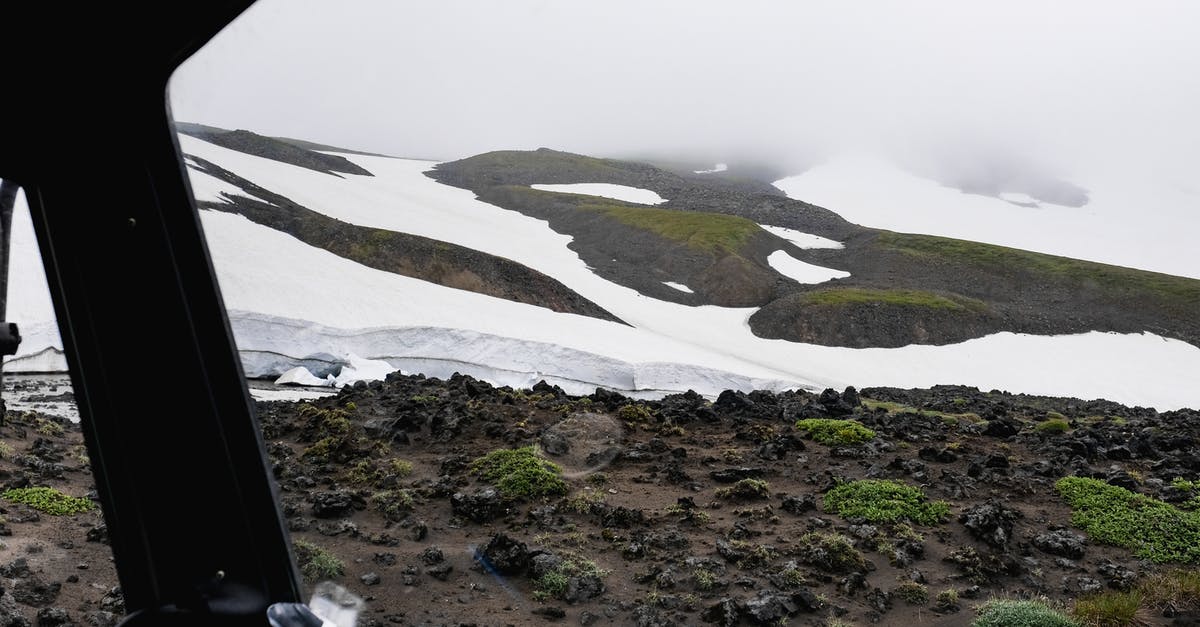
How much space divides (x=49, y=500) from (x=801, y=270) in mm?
52180

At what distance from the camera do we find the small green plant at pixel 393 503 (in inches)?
287

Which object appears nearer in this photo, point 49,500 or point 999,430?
point 49,500

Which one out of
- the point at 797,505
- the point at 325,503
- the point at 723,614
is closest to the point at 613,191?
the point at 797,505

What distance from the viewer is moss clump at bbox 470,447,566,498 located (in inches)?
349

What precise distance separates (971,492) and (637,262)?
46.7 metres

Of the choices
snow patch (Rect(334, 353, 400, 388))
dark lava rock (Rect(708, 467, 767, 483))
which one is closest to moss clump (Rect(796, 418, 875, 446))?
dark lava rock (Rect(708, 467, 767, 483))

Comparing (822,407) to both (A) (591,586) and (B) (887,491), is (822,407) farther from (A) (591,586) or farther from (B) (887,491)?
(A) (591,586)

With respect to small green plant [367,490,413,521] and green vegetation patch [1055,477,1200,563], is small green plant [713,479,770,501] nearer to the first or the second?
green vegetation patch [1055,477,1200,563]

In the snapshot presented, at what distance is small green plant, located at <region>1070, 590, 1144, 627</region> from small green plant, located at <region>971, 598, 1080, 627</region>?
151 millimetres

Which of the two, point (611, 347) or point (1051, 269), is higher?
point (611, 347)

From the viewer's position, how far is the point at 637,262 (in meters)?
55.7

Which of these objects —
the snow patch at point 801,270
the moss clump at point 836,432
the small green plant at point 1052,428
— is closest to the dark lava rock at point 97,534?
the moss clump at point 836,432

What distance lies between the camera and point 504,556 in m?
6.64

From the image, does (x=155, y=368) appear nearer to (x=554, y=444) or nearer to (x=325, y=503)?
(x=325, y=503)
